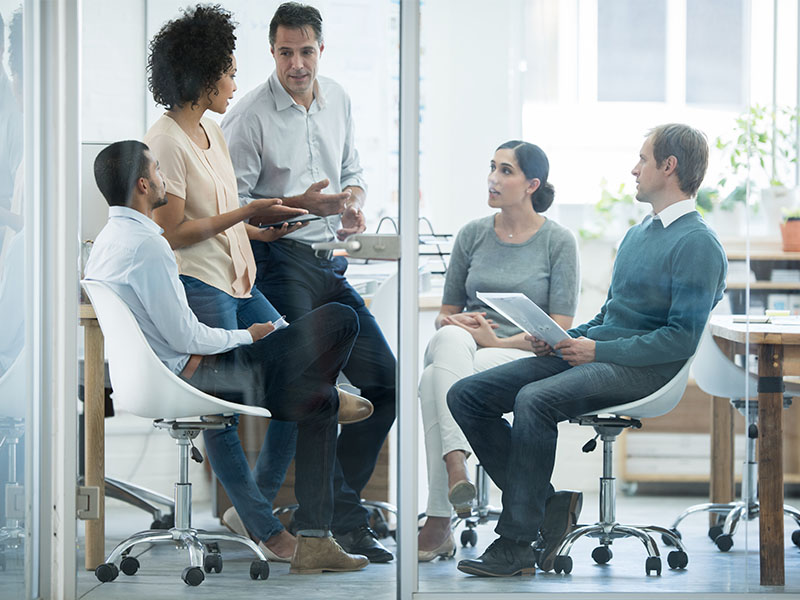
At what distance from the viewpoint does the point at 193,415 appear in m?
2.79

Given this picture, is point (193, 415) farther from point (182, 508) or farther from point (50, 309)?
point (50, 309)

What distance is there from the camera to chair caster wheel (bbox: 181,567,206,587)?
2.82 m

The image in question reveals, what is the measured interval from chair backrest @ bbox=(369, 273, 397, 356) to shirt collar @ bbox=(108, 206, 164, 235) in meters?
0.61

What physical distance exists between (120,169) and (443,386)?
3.52 ft

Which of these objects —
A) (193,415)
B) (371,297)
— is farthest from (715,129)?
(193,415)

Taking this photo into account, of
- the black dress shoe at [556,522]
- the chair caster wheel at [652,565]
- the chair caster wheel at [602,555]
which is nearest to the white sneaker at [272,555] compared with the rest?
the black dress shoe at [556,522]

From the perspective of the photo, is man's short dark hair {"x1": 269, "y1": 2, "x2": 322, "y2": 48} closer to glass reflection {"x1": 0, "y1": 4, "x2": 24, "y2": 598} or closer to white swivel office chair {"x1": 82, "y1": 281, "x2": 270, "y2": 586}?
glass reflection {"x1": 0, "y1": 4, "x2": 24, "y2": 598}

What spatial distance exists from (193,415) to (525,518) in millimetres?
971

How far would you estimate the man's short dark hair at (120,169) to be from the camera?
2744mm

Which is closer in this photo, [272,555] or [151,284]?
[151,284]

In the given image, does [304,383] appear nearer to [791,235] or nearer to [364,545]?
[364,545]

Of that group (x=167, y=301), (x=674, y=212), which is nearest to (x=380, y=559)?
(x=167, y=301)

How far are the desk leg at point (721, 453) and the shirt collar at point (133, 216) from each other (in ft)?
5.42

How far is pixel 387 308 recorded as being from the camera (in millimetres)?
2818
